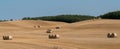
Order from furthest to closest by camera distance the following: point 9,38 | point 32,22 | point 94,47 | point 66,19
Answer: point 66,19 < point 32,22 < point 9,38 < point 94,47

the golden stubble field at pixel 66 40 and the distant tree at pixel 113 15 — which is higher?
the golden stubble field at pixel 66 40

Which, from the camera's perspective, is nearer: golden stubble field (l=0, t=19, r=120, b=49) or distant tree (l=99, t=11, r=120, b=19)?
golden stubble field (l=0, t=19, r=120, b=49)

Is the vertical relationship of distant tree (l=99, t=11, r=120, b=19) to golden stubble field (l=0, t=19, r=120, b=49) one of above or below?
below

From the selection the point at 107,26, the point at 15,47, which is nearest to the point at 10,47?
the point at 15,47

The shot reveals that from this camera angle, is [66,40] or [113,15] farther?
[113,15]

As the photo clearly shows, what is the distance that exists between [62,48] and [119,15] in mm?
66673

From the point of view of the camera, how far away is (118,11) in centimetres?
8731

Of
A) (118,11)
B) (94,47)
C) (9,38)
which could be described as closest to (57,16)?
(118,11)

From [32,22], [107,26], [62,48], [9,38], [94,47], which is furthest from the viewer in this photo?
[32,22]

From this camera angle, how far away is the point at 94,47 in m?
20.7

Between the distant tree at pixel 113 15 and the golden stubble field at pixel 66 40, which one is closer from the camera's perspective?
the golden stubble field at pixel 66 40

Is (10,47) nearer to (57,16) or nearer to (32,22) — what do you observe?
(32,22)

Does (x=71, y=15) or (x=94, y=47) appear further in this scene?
(x=71, y=15)

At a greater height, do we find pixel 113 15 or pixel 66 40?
pixel 66 40
